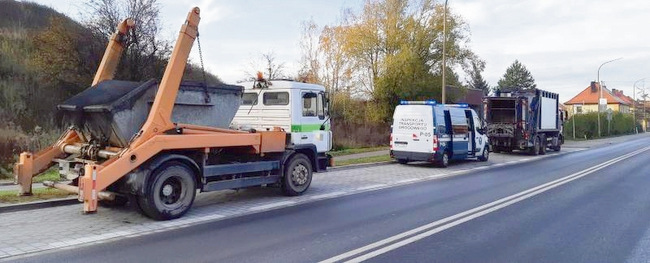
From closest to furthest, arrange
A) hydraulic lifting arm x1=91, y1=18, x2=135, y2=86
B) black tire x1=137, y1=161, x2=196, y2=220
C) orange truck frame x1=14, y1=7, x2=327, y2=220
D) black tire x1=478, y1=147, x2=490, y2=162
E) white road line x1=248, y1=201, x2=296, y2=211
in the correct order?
orange truck frame x1=14, y1=7, x2=327, y2=220 → black tire x1=137, y1=161, x2=196, y2=220 → white road line x1=248, y1=201, x2=296, y2=211 → hydraulic lifting arm x1=91, y1=18, x2=135, y2=86 → black tire x1=478, y1=147, x2=490, y2=162

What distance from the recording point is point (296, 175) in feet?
35.8

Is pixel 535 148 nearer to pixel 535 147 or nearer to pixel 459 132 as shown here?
pixel 535 147

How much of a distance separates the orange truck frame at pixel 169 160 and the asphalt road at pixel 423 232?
0.99m

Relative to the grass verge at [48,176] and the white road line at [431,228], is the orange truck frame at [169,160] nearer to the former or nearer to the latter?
the grass verge at [48,176]

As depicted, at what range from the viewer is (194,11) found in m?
9.17

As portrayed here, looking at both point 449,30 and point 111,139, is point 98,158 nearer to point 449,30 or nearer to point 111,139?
point 111,139

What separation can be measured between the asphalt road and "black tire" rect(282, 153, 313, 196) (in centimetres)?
90

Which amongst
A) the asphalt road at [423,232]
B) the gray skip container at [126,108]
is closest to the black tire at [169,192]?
the asphalt road at [423,232]

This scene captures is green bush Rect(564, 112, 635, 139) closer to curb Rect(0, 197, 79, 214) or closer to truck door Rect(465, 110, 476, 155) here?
truck door Rect(465, 110, 476, 155)

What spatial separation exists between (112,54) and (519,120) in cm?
1978

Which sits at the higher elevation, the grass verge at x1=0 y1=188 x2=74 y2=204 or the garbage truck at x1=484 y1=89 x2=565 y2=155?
the garbage truck at x1=484 y1=89 x2=565 y2=155

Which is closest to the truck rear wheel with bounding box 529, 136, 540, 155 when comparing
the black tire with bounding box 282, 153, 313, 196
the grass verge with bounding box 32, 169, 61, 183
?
the black tire with bounding box 282, 153, 313, 196

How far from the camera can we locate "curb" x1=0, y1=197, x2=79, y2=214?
8.70 m

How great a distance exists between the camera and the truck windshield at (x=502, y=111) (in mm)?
24875
